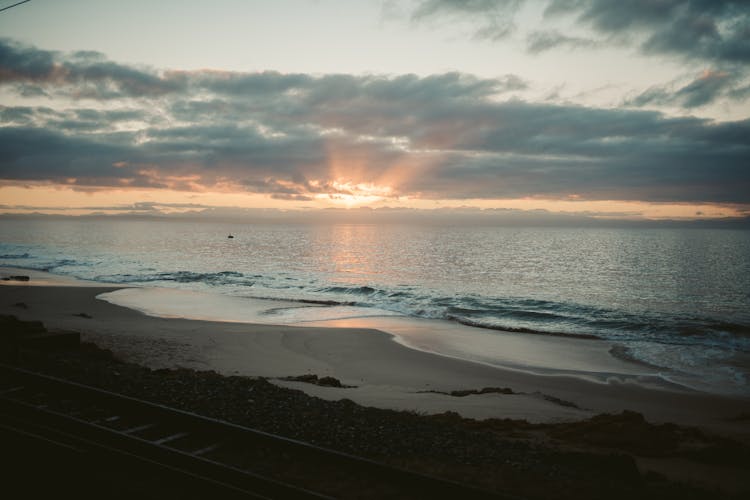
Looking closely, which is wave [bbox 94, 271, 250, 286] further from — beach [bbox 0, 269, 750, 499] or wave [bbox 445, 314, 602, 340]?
wave [bbox 445, 314, 602, 340]

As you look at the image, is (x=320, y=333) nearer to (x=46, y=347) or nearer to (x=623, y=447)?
(x=46, y=347)

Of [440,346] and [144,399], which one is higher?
[144,399]

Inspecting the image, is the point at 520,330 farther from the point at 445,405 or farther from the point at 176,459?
the point at 176,459

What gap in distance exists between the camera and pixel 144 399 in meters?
8.54

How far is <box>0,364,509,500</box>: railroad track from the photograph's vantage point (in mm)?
5402

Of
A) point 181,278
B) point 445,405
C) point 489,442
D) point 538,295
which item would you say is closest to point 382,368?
point 445,405

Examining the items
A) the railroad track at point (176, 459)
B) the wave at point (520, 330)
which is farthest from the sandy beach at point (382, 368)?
the railroad track at point (176, 459)

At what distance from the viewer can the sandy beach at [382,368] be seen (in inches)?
441

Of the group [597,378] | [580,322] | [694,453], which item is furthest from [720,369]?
[694,453]

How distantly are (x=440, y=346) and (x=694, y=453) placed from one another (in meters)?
12.5

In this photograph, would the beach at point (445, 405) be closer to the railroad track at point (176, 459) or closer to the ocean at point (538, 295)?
the railroad track at point (176, 459)

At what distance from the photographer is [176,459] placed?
5988 mm

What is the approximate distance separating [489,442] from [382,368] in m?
8.56

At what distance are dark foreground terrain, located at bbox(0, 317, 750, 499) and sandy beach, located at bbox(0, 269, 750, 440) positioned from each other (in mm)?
1712
